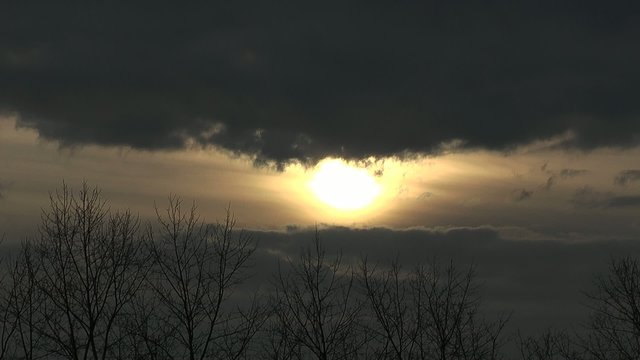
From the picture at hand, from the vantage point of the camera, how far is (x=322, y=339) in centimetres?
3016

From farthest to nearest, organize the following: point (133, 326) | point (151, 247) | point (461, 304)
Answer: point (461, 304) → point (151, 247) → point (133, 326)

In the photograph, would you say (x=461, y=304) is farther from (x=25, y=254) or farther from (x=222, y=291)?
(x=25, y=254)

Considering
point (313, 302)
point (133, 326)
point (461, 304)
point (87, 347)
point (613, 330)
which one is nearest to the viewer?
point (87, 347)

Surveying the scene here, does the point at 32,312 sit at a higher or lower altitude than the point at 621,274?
lower

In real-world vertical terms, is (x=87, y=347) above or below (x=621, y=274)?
below

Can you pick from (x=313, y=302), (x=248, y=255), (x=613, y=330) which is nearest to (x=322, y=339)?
(x=313, y=302)

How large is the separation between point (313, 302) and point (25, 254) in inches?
429

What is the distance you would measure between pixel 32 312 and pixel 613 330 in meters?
24.0

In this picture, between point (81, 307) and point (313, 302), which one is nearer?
point (81, 307)

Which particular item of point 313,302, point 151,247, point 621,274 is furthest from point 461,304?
point 151,247

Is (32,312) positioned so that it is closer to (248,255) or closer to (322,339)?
(248,255)

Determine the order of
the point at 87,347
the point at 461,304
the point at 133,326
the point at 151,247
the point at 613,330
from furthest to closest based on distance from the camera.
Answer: the point at 613,330, the point at 461,304, the point at 151,247, the point at 133,326, the point at 87,347

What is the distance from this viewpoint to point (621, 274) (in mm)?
38062

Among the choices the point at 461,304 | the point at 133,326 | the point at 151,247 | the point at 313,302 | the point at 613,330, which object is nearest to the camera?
the point at 133,326
